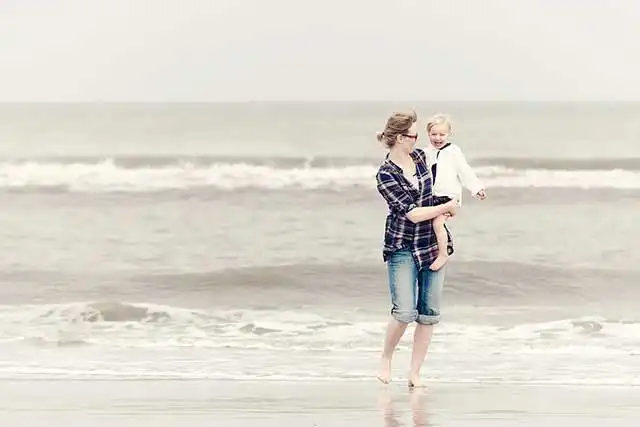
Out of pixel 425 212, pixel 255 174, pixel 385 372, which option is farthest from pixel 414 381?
pixel 255 174

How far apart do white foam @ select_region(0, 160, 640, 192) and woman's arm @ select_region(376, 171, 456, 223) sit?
11671 millimetres

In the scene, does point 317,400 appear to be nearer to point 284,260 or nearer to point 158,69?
point 284,260

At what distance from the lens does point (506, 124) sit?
1148 inches

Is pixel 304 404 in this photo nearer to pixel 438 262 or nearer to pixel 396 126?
pixel 438 262

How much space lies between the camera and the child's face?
451 centimetres

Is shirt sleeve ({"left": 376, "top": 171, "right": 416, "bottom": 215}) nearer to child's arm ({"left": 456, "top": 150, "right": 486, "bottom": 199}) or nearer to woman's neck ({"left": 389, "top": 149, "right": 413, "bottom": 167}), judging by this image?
woman's neck ({"left": 389, "top": 149, "right": 413, "bottom": 167})

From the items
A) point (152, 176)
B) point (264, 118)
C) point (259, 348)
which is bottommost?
point (259, 348)

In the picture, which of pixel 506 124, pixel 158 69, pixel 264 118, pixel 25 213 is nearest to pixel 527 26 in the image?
pixel 506 124

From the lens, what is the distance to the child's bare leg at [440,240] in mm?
4543

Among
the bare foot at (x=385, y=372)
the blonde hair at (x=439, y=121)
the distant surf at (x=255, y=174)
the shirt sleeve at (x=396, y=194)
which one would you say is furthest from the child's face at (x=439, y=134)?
the distant surf at (x=255, y=174)

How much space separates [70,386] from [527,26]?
24232 mm

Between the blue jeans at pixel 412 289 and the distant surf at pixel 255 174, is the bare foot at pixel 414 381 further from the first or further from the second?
the distant surf at pixel 255 174

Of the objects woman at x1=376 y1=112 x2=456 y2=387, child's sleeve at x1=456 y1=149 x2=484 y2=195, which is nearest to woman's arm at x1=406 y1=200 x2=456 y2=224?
woman at x1=376 y1=112 x2=456 y2=387

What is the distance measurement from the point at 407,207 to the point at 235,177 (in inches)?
516
